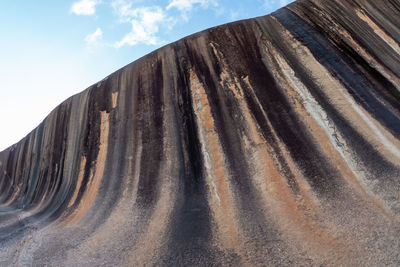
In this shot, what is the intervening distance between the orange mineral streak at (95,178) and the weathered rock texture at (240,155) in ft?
0.08

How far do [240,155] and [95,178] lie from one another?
8.45 feet

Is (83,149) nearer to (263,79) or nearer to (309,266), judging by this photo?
(263,79)

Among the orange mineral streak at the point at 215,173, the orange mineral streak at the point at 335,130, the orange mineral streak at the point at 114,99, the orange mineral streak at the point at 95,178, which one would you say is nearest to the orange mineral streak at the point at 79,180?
the orange mineral streak at the point at 95,178

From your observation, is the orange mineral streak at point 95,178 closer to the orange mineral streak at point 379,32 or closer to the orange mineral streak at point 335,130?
the orange mineral streak at point 335,130

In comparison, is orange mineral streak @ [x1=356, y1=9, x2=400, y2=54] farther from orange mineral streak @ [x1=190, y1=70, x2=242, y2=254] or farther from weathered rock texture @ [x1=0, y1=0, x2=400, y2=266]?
orange mineral streak @ [x1=190, y1=70, x2=242, y2=254]

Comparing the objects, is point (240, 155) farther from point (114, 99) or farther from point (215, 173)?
point (114, 99)

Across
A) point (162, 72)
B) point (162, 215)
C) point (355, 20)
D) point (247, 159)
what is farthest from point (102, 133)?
point (355, 20)

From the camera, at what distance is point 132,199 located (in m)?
4.02

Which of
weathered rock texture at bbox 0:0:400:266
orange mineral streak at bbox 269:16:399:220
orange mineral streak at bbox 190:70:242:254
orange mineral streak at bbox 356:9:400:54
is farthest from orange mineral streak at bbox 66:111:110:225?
orange mineral streak at bbox 356:9:400:54

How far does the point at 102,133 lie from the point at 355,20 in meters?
5.10

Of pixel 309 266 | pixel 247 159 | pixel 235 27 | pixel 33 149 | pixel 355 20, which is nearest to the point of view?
pixel 309 266

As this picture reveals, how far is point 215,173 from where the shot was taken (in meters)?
3.80

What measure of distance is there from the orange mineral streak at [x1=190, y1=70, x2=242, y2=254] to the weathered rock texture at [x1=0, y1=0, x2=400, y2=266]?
0.8 inches

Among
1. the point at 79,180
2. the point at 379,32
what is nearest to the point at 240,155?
the point at 79,180
